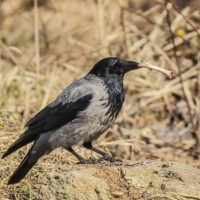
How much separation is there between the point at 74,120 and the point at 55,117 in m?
0.21

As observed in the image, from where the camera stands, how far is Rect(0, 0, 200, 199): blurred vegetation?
6.04m

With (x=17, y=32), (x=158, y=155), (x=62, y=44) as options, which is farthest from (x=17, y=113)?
(x=17, y=32)

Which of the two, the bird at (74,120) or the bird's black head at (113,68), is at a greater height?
the bird's black head at (113,68)

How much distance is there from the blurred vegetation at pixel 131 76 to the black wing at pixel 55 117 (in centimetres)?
58

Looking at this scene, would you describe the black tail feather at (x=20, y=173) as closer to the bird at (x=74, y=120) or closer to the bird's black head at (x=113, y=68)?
the bird at (x=74, y=120)

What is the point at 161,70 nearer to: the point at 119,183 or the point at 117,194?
the point at 119,183

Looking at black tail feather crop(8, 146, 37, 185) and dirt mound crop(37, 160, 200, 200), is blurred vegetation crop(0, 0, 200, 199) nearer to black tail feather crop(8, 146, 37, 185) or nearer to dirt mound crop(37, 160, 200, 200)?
black tail feather crop(8, 146, 37, 185)

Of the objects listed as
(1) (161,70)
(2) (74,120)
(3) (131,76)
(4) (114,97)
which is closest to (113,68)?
(4) (114,97)

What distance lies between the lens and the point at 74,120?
3914 millimetres

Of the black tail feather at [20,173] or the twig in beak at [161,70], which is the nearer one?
the black tail feather at [20,173]

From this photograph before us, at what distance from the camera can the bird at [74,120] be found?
382 centimetres

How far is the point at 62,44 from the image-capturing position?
28.7ft

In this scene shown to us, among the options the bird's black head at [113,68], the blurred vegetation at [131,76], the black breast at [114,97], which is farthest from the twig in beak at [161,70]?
the blurred vegetation at [131,76]

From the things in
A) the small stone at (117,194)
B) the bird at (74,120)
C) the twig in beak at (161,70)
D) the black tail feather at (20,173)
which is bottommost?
the small stone at (117,194)
